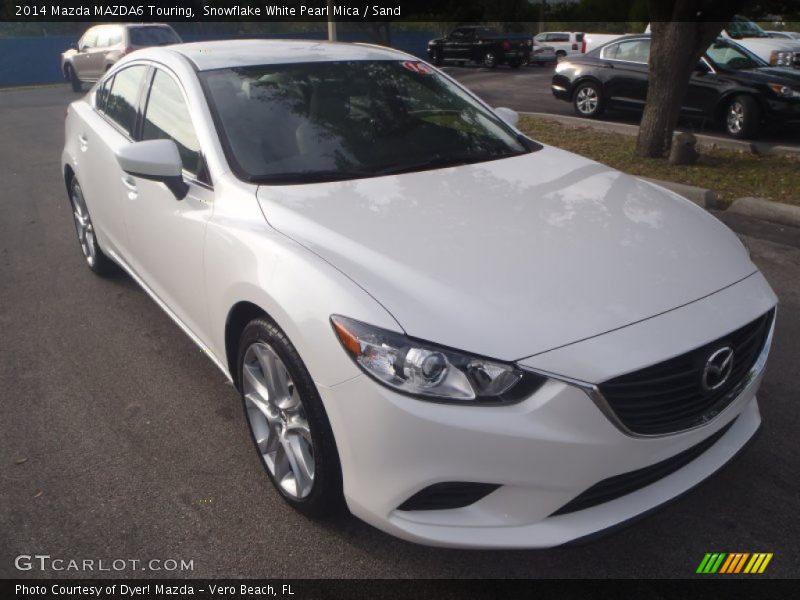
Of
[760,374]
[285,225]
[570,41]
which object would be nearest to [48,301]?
[285,225]

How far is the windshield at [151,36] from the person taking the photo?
15938 mm

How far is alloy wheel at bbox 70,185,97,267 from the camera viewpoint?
487 centimetres

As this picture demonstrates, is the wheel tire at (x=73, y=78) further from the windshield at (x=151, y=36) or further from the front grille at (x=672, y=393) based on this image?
the front grille at (x=672, y=393)

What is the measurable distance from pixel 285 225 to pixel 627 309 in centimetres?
125

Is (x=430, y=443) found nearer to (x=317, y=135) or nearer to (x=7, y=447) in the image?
(x=317, y=135)

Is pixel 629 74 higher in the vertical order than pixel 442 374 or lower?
higher

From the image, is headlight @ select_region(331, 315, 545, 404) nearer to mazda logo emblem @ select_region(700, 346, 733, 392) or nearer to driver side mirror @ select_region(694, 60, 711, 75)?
mazda logo emblem @ select_region(700, 346, 733, 392)

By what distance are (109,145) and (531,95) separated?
13757 millimetres

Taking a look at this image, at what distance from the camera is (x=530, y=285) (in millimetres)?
2166

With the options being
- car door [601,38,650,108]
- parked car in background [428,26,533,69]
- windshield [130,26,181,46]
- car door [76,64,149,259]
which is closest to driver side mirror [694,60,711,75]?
car door [601,38,650,108]

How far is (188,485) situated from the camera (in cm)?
282

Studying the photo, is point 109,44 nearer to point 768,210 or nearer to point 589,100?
point 589,100

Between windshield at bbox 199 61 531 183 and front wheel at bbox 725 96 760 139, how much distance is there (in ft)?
23.9

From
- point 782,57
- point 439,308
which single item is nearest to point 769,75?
point 782,57
